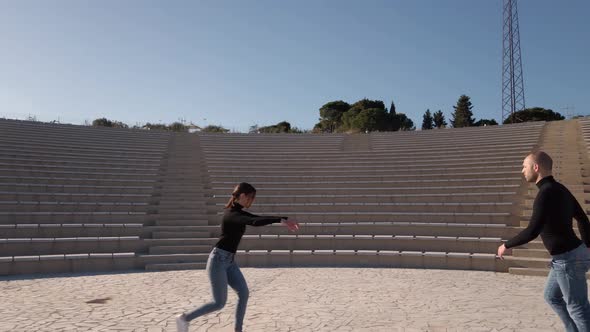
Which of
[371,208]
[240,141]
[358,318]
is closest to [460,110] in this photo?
[240,141]

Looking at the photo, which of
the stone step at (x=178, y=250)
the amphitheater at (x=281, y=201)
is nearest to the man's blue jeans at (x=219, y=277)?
the amphitheater at (x=281, y=201)

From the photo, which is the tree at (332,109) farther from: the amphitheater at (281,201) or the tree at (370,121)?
the amphitheater at (281,201)

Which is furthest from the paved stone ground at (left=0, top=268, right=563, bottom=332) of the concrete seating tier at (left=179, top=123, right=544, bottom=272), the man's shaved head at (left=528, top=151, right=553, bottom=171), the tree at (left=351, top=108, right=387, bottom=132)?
the tree at (left=351, top=108, right=387, bottom=132)

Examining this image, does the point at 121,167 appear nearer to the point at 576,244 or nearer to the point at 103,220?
the point at 103,220

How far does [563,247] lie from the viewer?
11.4 feet

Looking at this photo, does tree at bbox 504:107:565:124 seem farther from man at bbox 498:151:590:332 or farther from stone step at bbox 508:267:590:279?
man at bbox 498:151:590:332

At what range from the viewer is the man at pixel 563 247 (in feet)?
11.2

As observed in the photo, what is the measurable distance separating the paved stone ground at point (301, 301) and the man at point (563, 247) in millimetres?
1655

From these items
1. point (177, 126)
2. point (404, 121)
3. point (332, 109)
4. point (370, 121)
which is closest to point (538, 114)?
point (404, 121)

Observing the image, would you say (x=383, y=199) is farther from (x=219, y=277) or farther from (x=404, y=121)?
(x=404, y=121)

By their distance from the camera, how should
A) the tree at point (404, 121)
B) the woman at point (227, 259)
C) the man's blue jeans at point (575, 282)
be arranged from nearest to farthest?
the man's blue jeans at point (575, 282), the woman at point (227, 259), the tree at point (404, 121)

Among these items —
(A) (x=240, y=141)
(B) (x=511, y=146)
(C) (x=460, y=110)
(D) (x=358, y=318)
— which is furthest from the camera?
(C) (x=460, y=110)

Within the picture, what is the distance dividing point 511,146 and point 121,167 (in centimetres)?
1330

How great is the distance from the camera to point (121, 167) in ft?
48.3
